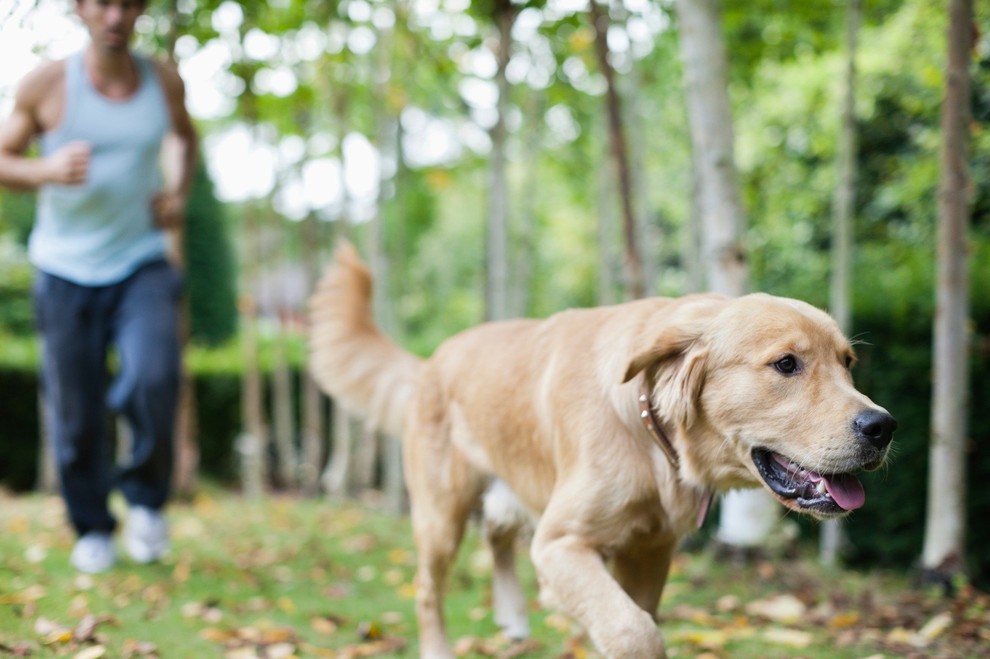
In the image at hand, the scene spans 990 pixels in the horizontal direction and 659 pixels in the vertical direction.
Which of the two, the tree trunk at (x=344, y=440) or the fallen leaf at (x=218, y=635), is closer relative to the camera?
the fallen leaf at (x=218, y=635)

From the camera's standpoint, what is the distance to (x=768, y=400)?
2.65 m

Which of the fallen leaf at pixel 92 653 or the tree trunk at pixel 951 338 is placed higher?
the tree trunk at pixel 951 338

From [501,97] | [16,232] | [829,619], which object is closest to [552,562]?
[829,619]

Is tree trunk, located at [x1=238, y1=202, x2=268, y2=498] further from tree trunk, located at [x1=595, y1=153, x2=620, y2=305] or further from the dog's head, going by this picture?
the dog's head

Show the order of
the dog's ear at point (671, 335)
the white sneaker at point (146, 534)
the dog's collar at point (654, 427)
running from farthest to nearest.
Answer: the white sneaker at point (146, 534)
the dog's collar at point (654, 427)
the dog's ear at point (671, 335)

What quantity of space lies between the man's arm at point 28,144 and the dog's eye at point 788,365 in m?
3.16

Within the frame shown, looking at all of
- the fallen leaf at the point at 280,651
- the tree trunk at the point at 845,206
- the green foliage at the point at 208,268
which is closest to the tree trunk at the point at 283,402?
the tree trunk at the point at 845,206

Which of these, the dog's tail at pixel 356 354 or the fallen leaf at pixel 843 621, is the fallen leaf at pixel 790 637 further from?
the dog's tail at pixel 356 354

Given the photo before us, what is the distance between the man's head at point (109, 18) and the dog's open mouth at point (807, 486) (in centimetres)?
353

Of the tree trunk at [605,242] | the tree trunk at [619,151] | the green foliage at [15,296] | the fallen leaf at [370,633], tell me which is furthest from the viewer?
the green foliage at [15,296]

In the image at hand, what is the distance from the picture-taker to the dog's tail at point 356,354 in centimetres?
451

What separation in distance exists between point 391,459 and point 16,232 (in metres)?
11.2

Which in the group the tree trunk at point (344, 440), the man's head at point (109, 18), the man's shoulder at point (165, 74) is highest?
the man's head at point (109, 18)

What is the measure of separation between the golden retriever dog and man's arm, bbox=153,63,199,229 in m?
2.10
